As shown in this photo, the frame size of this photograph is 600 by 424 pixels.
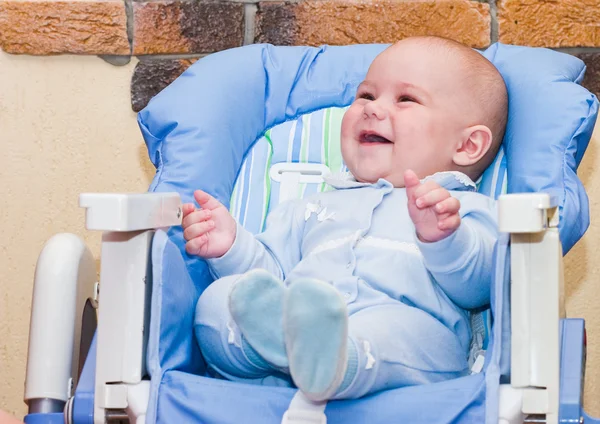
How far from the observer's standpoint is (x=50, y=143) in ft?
5.23

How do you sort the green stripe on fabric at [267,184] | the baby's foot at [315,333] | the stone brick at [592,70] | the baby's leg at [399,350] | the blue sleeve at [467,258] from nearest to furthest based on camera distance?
the baby's foot at [315,333] < the baby's leg at [399,350] < the blue sleeve at [467,258] < the green stripe on fabric at [267,184] < the stone brick at [592,70]

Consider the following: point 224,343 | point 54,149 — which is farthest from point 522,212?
point 54,149

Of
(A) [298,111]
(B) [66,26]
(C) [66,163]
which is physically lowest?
(C) [66,163]

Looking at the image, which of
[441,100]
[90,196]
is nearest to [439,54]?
[441,100]

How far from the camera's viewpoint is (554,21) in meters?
1.52

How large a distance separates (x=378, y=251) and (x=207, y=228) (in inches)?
7.7

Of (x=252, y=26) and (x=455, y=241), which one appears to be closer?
(x=455, y=241)

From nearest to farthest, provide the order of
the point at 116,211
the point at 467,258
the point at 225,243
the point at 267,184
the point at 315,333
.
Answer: the point at 315,333 → the point at 116,211 → the point at 467,258 → the point at 225,243 → the point at 267,184

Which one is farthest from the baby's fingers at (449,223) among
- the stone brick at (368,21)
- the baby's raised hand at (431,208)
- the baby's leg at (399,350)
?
the stone brick at (368,21)

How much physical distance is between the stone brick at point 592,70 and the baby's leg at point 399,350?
61 cm

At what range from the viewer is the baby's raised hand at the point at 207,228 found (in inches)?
43.9

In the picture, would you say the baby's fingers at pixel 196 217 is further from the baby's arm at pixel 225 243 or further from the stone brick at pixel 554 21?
the stone brick at pixel 554 21

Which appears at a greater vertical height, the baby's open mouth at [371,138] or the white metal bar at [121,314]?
the baby's open mouth at [371,138]

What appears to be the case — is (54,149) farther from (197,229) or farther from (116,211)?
(116,211)
